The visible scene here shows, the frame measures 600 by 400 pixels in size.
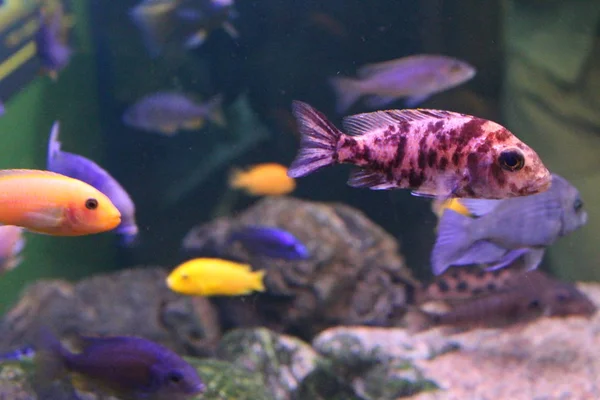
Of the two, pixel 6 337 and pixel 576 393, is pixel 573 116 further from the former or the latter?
pixel 6 337

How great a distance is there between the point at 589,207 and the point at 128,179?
5465 mm

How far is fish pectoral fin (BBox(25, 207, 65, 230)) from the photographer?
1.69m

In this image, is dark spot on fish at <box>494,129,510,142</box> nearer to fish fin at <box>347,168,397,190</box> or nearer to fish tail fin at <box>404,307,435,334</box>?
fish fin at <box>347,168,397,190</box>

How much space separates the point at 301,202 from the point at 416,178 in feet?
13.9

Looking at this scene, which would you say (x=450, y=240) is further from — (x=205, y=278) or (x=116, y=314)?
(x=116, y=314)

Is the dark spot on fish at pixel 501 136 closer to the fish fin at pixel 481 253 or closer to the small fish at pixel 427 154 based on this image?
the small fish at pixel 427 154

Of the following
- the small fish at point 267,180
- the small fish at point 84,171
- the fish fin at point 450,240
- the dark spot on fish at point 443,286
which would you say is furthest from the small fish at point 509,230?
the small fish at point 267,180

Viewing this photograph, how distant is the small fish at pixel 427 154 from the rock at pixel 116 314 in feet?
12.5

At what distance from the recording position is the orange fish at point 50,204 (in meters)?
1.68

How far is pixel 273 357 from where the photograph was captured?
4.13 meters

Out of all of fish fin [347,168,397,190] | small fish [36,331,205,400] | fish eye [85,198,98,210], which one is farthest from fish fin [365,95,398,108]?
fish eye [85,198,98,210]

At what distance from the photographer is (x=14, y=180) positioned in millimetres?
1685

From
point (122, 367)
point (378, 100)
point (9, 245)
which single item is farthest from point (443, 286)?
point (9, 245)

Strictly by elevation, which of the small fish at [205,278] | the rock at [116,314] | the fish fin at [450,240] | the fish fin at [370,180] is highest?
the fish fin at [370,180]
